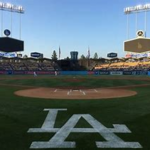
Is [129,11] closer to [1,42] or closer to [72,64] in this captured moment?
[72,64]

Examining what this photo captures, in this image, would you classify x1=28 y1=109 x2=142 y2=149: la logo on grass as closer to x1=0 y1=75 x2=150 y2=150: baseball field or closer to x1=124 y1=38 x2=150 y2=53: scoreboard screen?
x1=0 y1=75 x2=150 y2=150: baseball field

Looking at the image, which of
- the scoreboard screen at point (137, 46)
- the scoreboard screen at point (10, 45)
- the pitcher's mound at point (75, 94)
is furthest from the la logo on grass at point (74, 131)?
the scoreboard screen at point (137, 46)

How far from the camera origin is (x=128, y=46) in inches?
3012

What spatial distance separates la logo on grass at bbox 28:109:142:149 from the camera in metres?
6.73

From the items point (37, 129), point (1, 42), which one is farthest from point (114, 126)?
point (1, 42)

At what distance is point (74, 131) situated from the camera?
26.7 feet

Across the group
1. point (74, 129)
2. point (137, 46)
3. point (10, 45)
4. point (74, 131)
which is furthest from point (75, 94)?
point (137, 46)

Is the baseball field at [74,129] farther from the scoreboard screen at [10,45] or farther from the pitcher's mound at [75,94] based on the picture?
the scoreboard screen at [10,45]

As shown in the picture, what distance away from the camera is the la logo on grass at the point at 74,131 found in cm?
673

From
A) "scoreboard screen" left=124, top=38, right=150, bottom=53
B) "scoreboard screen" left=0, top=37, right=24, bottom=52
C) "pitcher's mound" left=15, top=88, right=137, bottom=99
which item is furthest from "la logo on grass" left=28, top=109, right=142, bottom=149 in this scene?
"scoreboard screen" left=124, top=38, right=150, bottom=53

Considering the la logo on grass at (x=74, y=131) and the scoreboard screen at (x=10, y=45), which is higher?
the scoreboard screen at (x=10, y=45)

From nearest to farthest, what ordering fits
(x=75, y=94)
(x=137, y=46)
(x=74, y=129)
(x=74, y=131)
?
(x=74, y=131) → (x=74, y=129) → (x=75, y=94) → (x=137, y=46)

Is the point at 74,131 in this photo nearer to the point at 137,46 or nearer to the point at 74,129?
the point at 74,129

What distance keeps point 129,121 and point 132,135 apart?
191 cm
